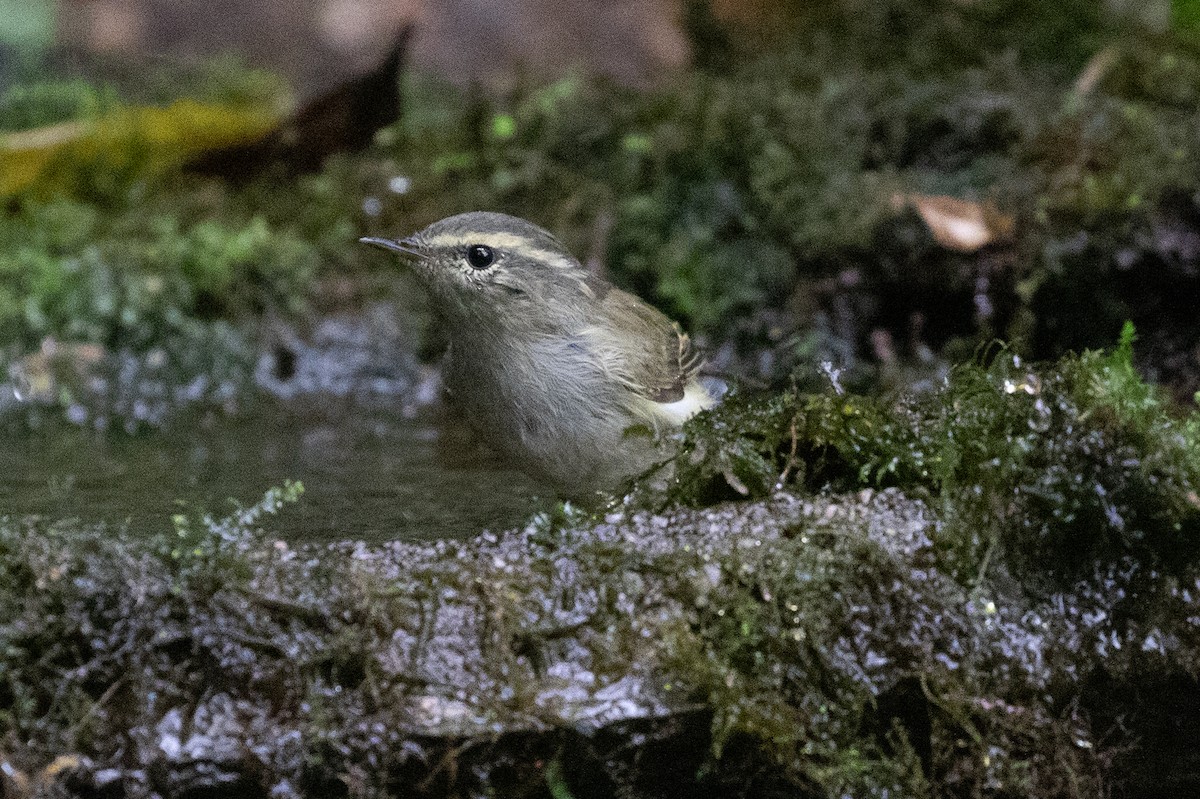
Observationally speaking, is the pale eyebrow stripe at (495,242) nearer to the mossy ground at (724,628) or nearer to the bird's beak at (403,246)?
the bird's beak at (403,246)

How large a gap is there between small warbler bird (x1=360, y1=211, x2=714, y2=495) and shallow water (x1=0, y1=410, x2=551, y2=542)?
0.75 feet

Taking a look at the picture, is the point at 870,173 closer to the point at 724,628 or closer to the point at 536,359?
the point at 536,359

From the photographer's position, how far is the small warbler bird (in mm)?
3738

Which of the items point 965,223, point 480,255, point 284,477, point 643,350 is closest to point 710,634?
point 643,350

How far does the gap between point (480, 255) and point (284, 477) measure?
120 cm

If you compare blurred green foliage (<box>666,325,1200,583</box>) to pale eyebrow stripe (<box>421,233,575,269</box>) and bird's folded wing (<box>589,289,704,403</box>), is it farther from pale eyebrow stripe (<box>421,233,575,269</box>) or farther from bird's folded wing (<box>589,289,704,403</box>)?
pale eyebrow stripe (<box>421,233,575,269</box>)

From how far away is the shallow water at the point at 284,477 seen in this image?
11.1 ft

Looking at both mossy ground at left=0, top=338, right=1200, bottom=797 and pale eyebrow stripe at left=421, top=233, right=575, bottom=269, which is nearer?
mossy ground at left=0, top=338, right=1200, bottom=797

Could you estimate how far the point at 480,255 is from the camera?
3865mm

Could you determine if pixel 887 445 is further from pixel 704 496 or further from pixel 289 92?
pixel 289 92

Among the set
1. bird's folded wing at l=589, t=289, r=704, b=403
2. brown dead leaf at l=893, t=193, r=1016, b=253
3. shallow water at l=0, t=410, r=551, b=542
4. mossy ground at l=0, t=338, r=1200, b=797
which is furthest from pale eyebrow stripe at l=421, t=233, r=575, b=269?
brown dead leaf at l=893, t=193, r=1016, b=253

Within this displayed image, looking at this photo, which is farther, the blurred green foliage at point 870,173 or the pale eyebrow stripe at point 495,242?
the blurred green foliage at point 870,173

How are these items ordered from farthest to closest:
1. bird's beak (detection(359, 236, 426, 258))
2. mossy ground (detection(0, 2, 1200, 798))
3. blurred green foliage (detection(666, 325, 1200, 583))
Answer: 1. bird's beak (detection(359, 236, 426, 258))
2. blurred green foliage (detection(666, 325, 1200, 583))
3. mossy ground (detection(0, 2, 1200, 798))

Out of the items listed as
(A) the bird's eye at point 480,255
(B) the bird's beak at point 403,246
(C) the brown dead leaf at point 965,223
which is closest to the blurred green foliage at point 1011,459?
(A) the bird's eye at point 480,255
